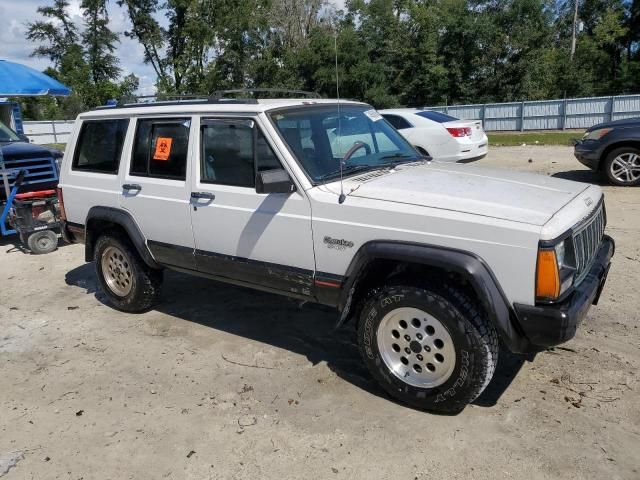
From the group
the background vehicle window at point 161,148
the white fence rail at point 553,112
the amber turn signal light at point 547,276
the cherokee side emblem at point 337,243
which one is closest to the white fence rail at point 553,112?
the white fence rail at point 553,112

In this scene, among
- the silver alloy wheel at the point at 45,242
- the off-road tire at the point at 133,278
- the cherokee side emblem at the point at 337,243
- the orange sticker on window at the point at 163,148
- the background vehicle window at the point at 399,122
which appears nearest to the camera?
the cherokee side emblem at the point at 337,243

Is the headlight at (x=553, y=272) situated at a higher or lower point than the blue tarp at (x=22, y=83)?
lower

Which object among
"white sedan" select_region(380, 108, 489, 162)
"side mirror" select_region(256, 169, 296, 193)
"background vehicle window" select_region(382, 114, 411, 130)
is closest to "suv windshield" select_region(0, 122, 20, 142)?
"white sedan" select_region(380, 108, 489, 162)

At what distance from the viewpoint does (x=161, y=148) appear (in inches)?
189

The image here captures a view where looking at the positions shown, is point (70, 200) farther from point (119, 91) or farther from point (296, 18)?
point (119, 91)

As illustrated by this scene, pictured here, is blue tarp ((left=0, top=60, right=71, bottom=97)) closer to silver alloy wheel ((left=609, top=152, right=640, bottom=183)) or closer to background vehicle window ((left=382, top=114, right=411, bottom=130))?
background vehicle window ((left=382, top=114, right=411, bottom=130))

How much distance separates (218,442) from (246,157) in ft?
6.62

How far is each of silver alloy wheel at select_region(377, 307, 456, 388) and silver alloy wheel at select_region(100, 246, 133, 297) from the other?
113 inches

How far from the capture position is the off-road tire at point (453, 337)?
3354mm

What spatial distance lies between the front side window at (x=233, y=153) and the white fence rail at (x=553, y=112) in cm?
2334

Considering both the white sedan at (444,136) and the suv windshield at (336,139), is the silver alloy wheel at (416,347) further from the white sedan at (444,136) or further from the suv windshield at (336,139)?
the white sedan at (444,136)

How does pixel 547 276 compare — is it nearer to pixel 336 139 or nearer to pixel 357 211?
pixel 357 211

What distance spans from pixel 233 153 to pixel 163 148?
0.83 metres

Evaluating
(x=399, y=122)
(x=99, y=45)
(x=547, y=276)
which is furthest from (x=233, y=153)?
(x=99, y=45)
